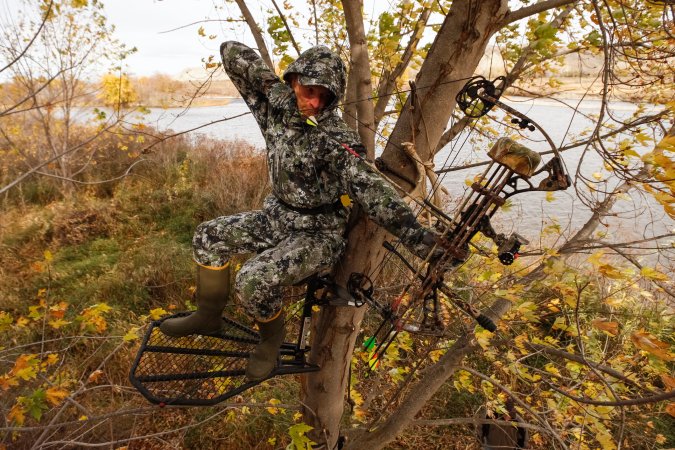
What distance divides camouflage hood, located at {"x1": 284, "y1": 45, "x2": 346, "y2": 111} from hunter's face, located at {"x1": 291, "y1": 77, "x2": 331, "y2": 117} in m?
0.06

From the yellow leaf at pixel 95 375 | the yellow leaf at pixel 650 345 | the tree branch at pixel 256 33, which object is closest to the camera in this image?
the yellow leaf at pixel 650 345

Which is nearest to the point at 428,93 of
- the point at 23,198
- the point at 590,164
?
the point at 590,164

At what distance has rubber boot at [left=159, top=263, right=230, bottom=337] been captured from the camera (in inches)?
83.3

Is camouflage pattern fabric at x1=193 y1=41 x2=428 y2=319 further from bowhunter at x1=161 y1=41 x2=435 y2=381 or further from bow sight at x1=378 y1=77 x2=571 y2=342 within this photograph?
bow sight at x1=378 y1=77 x2=571 y2=342

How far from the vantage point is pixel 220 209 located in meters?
8.72

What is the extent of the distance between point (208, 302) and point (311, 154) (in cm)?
99

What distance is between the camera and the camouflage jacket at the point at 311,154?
1.81 meters

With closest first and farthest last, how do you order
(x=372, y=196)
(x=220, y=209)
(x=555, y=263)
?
1. (x=372, y=196)
2. (x=555, y=263)
3. (x=220, y=209)

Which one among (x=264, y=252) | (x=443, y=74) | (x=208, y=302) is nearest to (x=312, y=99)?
(x=443, y=74)

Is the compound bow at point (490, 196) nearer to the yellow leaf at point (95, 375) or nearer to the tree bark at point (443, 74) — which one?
the tree bark at point (443, 74)

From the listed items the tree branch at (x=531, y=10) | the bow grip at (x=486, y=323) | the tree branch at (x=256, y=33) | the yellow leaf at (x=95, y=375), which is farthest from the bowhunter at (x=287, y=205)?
the yellow leaf at (x=95, y=375)

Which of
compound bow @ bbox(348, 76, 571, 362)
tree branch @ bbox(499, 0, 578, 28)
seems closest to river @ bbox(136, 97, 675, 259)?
tree branch @ bbox(499, 0, 578, 28)

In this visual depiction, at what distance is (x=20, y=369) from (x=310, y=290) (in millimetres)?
2347

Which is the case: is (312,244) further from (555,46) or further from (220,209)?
(220,209)
